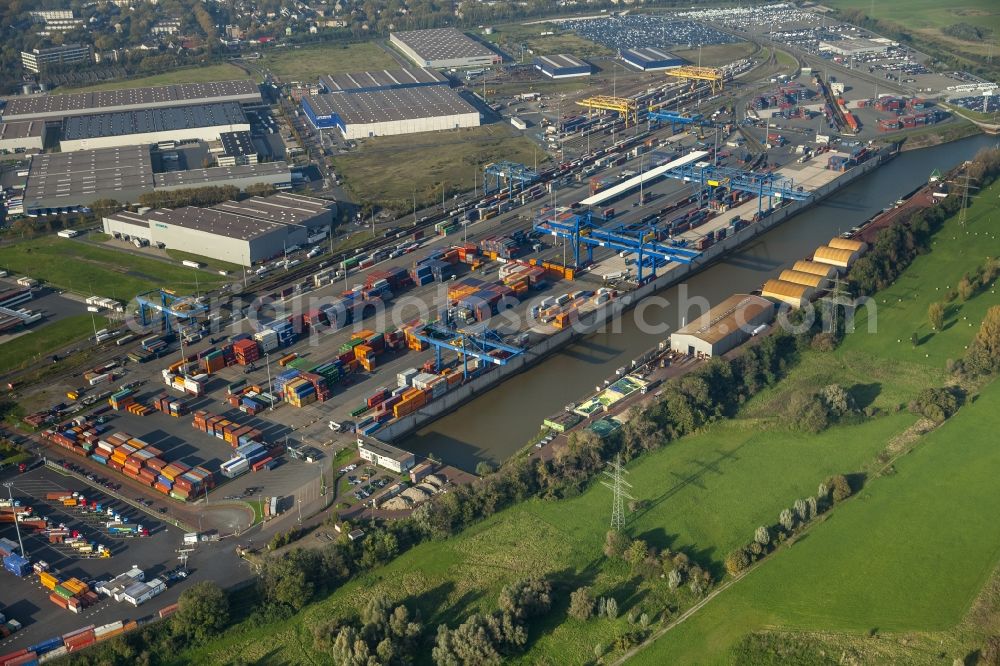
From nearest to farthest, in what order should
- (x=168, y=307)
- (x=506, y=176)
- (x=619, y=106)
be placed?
(x=168, y=307), (x=506, y=176), (x=619, y=106)

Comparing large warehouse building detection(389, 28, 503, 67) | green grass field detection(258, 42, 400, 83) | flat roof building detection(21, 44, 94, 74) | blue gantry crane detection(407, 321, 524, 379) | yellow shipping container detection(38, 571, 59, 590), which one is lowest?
yellow shipping container detection(38, 571, 59, 590)

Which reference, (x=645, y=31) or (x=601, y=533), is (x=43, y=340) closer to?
(x=601, y=533)

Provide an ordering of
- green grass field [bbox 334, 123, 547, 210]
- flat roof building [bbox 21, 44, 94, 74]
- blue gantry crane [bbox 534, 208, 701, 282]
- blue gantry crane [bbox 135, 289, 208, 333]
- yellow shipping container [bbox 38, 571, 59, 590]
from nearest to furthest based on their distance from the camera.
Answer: yellow shipping container [bbox 38, 571, 59, 590], blue gantry crane [bbox 135, 289, 208, 333], blue gantry crane [bbox 534, 208, 701, 282], green grass field [bbox 334, 123, 547, 210], flat roof building [bbox 21, 44, 94, 74]

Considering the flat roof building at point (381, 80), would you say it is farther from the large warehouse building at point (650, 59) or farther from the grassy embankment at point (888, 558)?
the grassy embankment at point (888, 558)

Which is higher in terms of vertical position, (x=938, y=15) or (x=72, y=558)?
(x=938, y=15)

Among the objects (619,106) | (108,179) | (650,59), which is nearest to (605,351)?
(108,179)

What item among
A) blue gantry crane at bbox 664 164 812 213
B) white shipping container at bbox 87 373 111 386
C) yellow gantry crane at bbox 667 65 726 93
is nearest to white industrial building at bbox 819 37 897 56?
yellow gantry crane at bbox 667 65 726 93

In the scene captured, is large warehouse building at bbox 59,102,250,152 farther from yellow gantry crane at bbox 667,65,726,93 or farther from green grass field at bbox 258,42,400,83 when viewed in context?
yellow gantry crane at bbox 667,65,726,93
